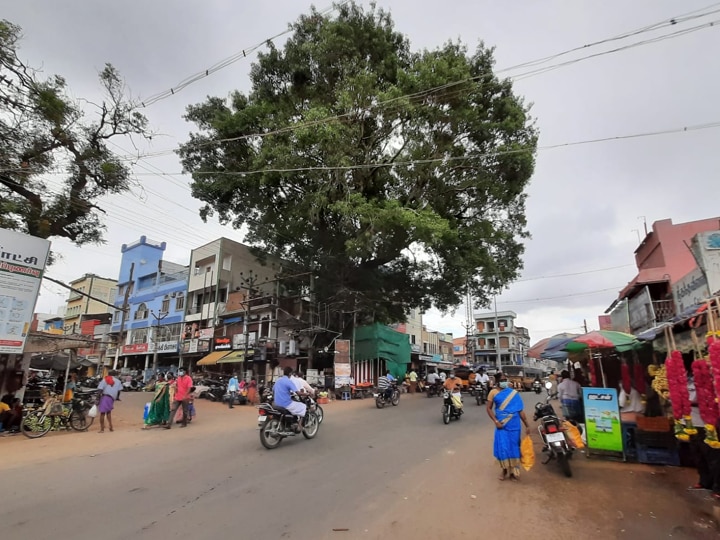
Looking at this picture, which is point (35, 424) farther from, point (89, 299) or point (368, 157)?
point (89, 299)

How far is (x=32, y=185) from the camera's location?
41.4 ft

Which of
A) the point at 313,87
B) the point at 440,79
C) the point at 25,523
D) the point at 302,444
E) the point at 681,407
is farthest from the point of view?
the point at 313,87

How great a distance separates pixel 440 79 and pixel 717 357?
1593 centimetres

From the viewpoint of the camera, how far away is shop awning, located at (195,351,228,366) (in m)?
31.2

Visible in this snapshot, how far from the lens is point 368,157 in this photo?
20.6 m

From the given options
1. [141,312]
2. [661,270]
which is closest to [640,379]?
[661,270]

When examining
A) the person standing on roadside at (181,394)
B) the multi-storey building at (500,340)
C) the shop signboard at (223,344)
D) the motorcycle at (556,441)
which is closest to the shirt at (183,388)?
the person standing on roadside at (181,394)

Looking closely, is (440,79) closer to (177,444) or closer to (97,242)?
(97,242)

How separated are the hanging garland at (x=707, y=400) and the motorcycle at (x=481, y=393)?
13.6 metres

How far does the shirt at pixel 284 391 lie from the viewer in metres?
8.71

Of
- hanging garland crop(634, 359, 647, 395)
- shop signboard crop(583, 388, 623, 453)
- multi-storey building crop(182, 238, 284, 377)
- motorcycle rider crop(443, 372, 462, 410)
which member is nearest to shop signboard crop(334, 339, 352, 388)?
multi-storey building crop(182, 238, 284, 377)

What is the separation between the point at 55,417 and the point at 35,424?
1.73 ft

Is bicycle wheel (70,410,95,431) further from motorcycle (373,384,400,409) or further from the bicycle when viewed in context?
motorcycle (373,384,400,409)

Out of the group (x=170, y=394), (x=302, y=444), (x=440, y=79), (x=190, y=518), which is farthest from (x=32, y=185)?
(x=440, y=79)
